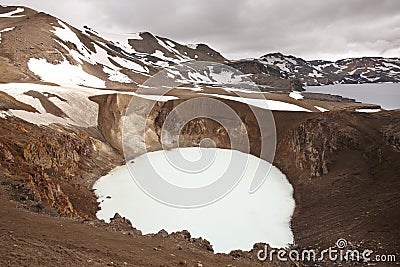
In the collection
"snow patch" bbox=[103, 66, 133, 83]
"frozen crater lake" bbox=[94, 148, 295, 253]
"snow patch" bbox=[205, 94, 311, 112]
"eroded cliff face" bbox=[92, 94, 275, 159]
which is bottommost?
"frozen crater lake" bbox=[94, 148, 295, 253]

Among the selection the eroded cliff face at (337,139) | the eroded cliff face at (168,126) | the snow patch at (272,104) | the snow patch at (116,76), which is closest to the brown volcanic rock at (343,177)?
the eroded cliff face at (337,139)

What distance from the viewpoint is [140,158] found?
4191cm

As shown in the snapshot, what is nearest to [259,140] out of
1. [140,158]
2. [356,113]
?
[356,113]

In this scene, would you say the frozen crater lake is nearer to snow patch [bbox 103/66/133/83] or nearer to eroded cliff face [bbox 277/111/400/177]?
eroded cliff face [bbox 277/111/400/177]

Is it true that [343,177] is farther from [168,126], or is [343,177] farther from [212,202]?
[168,126]

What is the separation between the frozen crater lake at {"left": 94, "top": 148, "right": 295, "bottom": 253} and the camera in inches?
926

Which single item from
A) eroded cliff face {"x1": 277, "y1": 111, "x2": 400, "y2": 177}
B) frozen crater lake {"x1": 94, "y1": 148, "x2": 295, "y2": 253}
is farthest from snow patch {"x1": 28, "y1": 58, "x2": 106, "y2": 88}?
eroded cliff face {"x1": 277, "y1": 111, "x2": 400, "y2": 177}

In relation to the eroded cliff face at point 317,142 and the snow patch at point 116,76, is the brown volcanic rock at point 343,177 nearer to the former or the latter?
the eroded cliff face at point 317,142

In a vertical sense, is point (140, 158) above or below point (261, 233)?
above

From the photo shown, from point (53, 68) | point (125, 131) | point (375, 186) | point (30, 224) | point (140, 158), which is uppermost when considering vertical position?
point (53, 68)

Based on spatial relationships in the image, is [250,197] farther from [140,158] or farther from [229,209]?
[140,158]

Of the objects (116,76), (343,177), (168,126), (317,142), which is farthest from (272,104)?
(116,76)

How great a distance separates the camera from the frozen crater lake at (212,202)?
77.2 ft

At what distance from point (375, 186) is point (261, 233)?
10.6 m
